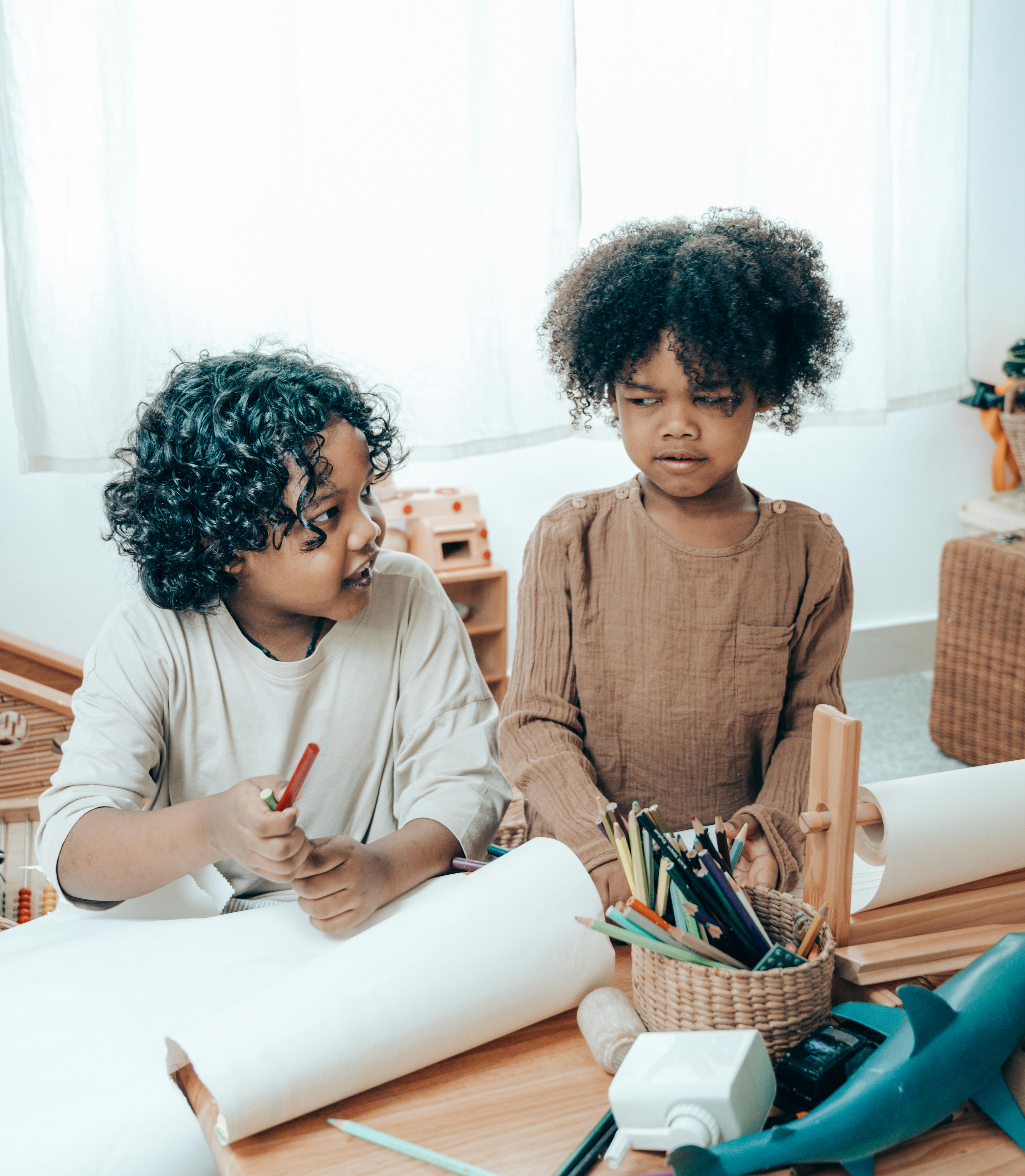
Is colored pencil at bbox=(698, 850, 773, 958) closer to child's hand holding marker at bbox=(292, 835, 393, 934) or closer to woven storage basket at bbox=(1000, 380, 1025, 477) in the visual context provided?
child's hand holding marker at bbox=(292, 835, 393, 934)

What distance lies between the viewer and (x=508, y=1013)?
0.61m

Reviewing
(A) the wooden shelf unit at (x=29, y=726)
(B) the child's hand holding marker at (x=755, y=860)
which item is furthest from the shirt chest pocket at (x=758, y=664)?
(A) the wooden shelf unit at (x=29, y=726)

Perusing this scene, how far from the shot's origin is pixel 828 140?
95.3 inches

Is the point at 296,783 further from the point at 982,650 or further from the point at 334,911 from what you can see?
the point at 982,650

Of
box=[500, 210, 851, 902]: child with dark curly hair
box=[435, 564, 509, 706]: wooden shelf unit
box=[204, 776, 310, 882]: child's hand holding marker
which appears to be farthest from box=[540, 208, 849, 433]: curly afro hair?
box=[435, 564, 509, 706]: wooden shelf unit

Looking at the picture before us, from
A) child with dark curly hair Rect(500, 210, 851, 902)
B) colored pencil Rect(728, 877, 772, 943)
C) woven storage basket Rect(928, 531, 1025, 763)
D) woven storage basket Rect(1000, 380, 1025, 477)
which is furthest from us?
woven storage basket Rect(1000, 380, 1025, 477)

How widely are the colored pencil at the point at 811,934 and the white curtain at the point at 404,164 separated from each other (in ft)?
5.07

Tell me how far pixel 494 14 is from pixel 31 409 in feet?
3.76

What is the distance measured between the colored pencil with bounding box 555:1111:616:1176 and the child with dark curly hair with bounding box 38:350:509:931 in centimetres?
25

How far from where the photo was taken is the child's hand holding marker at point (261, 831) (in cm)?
67

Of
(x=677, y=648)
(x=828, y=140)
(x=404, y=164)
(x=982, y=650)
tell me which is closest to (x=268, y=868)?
(x=677, y=648)

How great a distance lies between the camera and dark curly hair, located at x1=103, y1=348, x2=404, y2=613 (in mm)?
832

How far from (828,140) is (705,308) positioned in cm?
179

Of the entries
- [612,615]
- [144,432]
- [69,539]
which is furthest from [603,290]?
[69,539]
